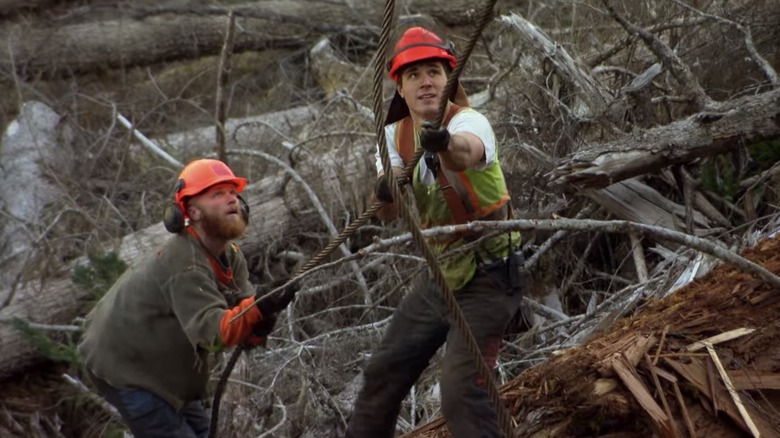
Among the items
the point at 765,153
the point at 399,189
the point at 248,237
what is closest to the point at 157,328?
the point at 399,189

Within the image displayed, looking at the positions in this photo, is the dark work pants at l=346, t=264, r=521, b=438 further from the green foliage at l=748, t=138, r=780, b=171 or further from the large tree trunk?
the large tree trunk

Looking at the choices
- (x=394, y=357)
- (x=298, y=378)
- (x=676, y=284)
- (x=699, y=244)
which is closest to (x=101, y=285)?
(x=298, y=378)

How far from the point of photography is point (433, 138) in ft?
10.1

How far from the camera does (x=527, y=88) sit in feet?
21.1

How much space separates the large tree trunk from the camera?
6.91 m

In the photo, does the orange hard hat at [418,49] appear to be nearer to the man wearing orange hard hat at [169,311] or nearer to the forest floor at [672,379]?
the man wearing orange hard hat at [169,311]

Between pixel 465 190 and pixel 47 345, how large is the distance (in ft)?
12.5

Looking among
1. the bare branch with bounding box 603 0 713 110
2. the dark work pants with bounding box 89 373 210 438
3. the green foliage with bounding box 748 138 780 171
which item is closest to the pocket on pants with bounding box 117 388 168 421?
the dark work pants with bounding box 89 373 210 438

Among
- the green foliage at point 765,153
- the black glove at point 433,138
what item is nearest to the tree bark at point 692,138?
the green foliage at point 765,153

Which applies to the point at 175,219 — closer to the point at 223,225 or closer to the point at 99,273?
the point at 223,225

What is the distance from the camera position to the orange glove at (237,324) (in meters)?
3.77


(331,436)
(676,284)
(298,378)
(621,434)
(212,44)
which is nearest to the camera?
(621,434)

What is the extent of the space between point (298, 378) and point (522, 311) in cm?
140

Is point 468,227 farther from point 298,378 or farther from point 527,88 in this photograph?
point 527,88
